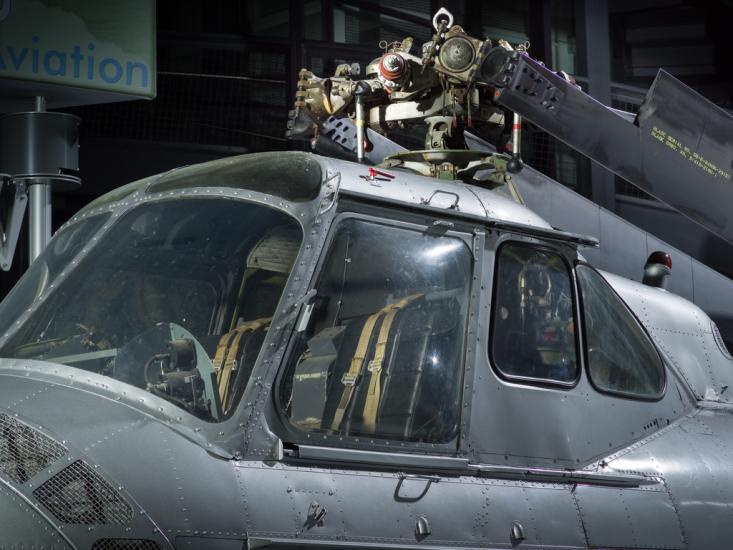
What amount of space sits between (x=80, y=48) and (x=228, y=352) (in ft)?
13.5

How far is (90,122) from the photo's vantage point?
10.0 m

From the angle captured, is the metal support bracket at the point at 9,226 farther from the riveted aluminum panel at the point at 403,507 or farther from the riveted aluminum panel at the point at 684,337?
the riveted aluminum panel at the point at 684,337

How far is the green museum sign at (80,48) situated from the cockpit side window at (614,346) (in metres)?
3.90

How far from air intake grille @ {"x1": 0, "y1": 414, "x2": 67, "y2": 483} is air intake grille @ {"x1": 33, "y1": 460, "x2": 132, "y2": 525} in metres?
0.06

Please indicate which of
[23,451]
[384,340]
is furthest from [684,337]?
[23,451]

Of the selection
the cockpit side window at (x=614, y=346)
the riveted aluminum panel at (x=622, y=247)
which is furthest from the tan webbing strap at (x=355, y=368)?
the riveted aluminum panel at (x=622, y=247)

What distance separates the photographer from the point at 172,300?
3.89 meters

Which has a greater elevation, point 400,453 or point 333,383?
point 333,383

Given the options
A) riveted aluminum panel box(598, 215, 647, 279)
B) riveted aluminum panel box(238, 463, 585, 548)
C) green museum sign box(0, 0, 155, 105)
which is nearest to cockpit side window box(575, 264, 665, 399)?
riveted aluminum panel box(238, 463, 585, 548)

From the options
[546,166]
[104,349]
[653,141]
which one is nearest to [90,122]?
[546,166]

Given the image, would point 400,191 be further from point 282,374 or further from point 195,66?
point 195,66

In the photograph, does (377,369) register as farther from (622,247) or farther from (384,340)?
(622,247)

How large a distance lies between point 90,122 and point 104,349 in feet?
22.2

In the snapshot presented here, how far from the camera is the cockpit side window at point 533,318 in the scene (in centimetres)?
421
